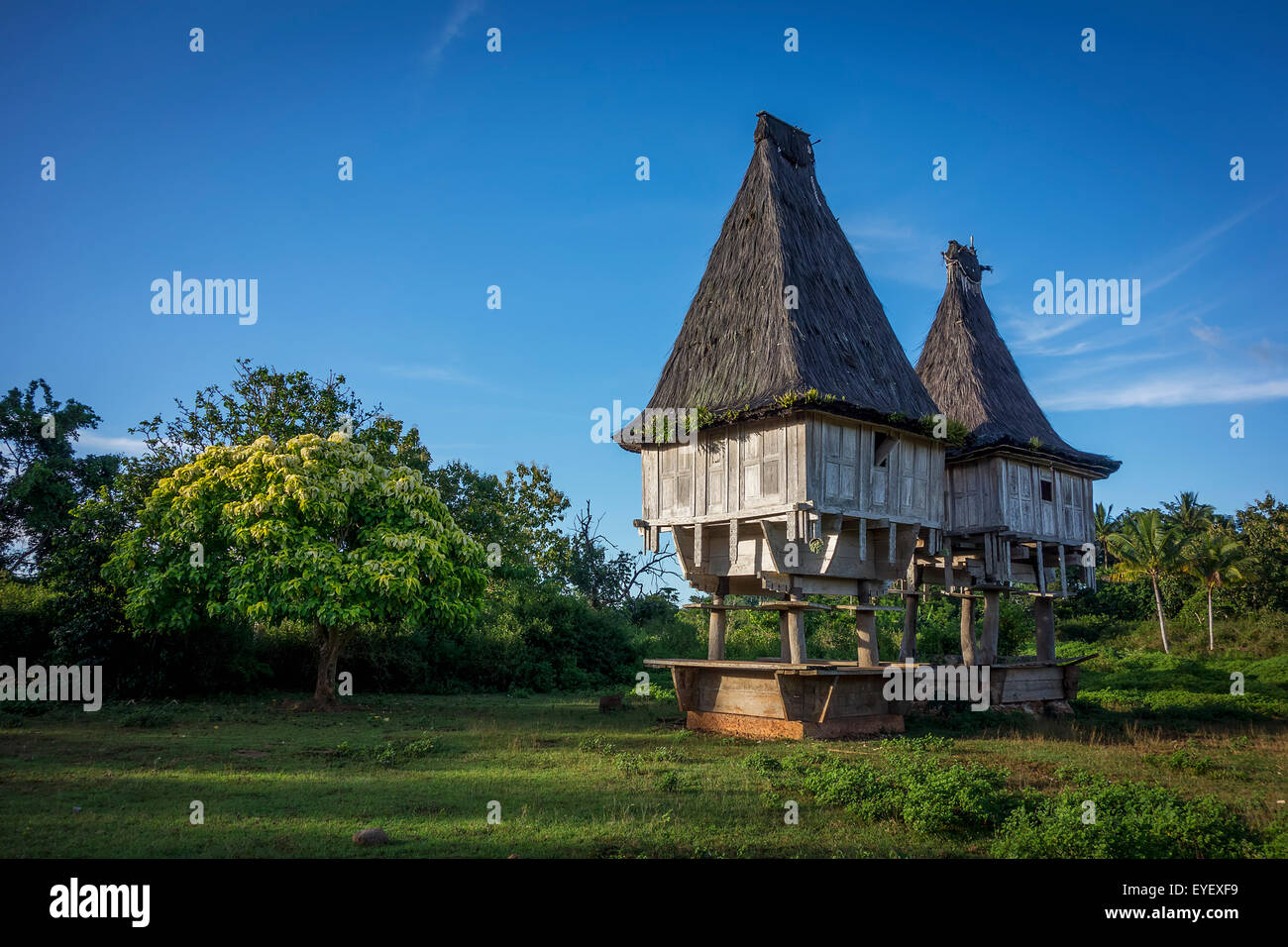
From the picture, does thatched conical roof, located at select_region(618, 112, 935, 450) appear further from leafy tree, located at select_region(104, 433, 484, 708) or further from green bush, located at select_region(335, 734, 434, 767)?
green bush, located at select_region(335, 734, 434, 767)

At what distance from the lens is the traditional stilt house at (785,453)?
1666 cm

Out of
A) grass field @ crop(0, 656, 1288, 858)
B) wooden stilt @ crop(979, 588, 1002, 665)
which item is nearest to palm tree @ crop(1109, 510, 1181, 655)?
wooden stilt @ crop(979, 588, 1002, 665)

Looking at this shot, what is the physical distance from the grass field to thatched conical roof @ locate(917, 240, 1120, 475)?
726 centimetres

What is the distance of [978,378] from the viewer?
23875 millimetres

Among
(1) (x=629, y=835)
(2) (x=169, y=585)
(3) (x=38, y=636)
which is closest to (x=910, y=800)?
(1) (x=629, y=835)

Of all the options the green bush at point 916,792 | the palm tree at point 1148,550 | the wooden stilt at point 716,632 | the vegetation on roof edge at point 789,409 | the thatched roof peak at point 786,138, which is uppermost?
the thatched roof peak at point 786,138

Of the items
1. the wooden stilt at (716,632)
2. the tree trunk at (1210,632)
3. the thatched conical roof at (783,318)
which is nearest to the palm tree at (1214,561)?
the tree trunk at (1210,632)

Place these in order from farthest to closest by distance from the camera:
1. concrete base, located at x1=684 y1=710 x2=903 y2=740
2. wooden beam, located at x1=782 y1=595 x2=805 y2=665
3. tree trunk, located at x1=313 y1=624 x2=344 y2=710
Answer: tree trunk, located at x1=313 y1=624 x2=344 y2=710, wooden beam, located at x1=782 y1=595 x2=805 y2=665, concrete base, located at x1=684 y1=710 x2=903 y2=740

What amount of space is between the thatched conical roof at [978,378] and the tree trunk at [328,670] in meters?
16.8

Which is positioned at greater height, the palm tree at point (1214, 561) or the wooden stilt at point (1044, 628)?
the palm tree at point (1214, 561)

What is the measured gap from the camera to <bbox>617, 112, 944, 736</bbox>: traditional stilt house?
1666cm

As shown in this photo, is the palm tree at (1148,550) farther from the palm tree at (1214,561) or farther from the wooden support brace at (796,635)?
the wooden support brace at (796,635)

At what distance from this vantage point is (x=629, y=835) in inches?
335

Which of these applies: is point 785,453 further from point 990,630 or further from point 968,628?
point 968,628
